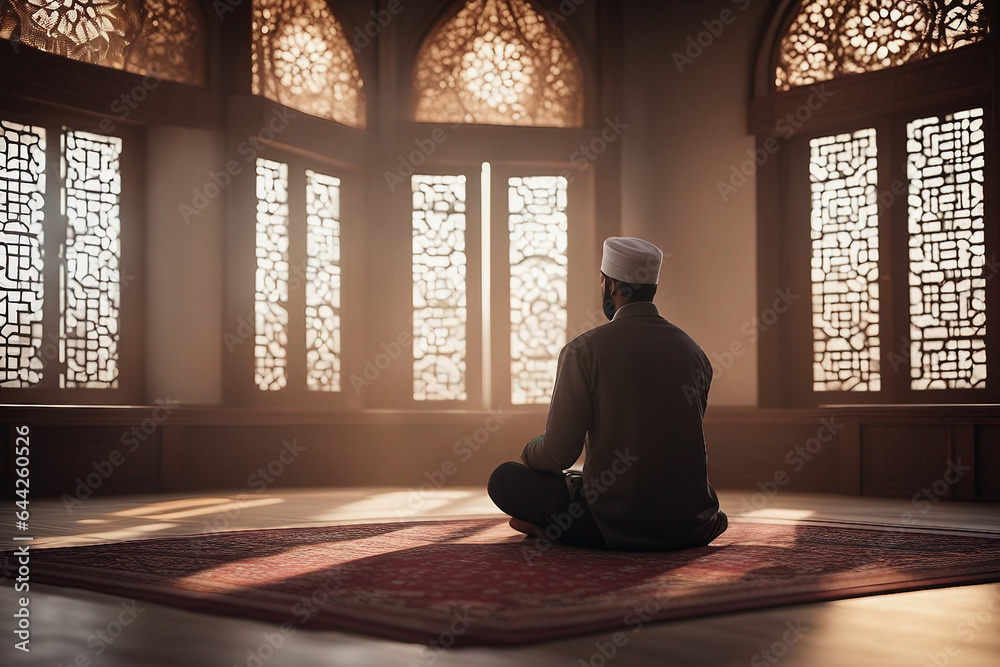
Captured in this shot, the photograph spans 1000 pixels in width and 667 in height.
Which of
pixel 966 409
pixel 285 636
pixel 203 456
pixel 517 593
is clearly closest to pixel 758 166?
pixel 966 409

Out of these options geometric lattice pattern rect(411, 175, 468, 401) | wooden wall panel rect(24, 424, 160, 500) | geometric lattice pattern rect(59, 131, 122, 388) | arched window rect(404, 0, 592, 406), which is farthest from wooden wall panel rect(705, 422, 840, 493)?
geometric lattice pattern rect(59, 131, 122, 388)

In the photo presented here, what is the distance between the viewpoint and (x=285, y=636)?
1.83 metres

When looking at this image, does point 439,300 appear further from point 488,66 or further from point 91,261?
point 91,261

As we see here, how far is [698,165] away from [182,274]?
332 cm

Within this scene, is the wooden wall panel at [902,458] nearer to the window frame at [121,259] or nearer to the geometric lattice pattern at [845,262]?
the geometric lattice pattern at [845,262]

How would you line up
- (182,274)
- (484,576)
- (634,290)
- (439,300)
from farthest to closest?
1. (439,300)
2. (182,274)
3. (634,290)
4. (484,576)

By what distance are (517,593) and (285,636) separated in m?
0.56

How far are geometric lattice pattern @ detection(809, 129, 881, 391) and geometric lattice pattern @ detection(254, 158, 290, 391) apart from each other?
10.8ft

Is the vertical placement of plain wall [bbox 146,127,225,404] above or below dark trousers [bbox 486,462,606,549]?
above

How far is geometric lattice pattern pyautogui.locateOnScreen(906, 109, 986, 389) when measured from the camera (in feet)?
18.9

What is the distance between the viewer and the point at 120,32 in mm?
5859

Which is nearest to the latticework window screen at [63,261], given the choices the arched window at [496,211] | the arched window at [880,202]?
the arched window at [496,211]

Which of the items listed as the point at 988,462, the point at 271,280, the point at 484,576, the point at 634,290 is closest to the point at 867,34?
the point at 988,462

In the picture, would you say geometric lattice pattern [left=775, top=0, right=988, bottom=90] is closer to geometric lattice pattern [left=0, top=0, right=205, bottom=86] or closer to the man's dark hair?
geometric lattice pattern [left=0, top=0, right=205, bottom=86]
